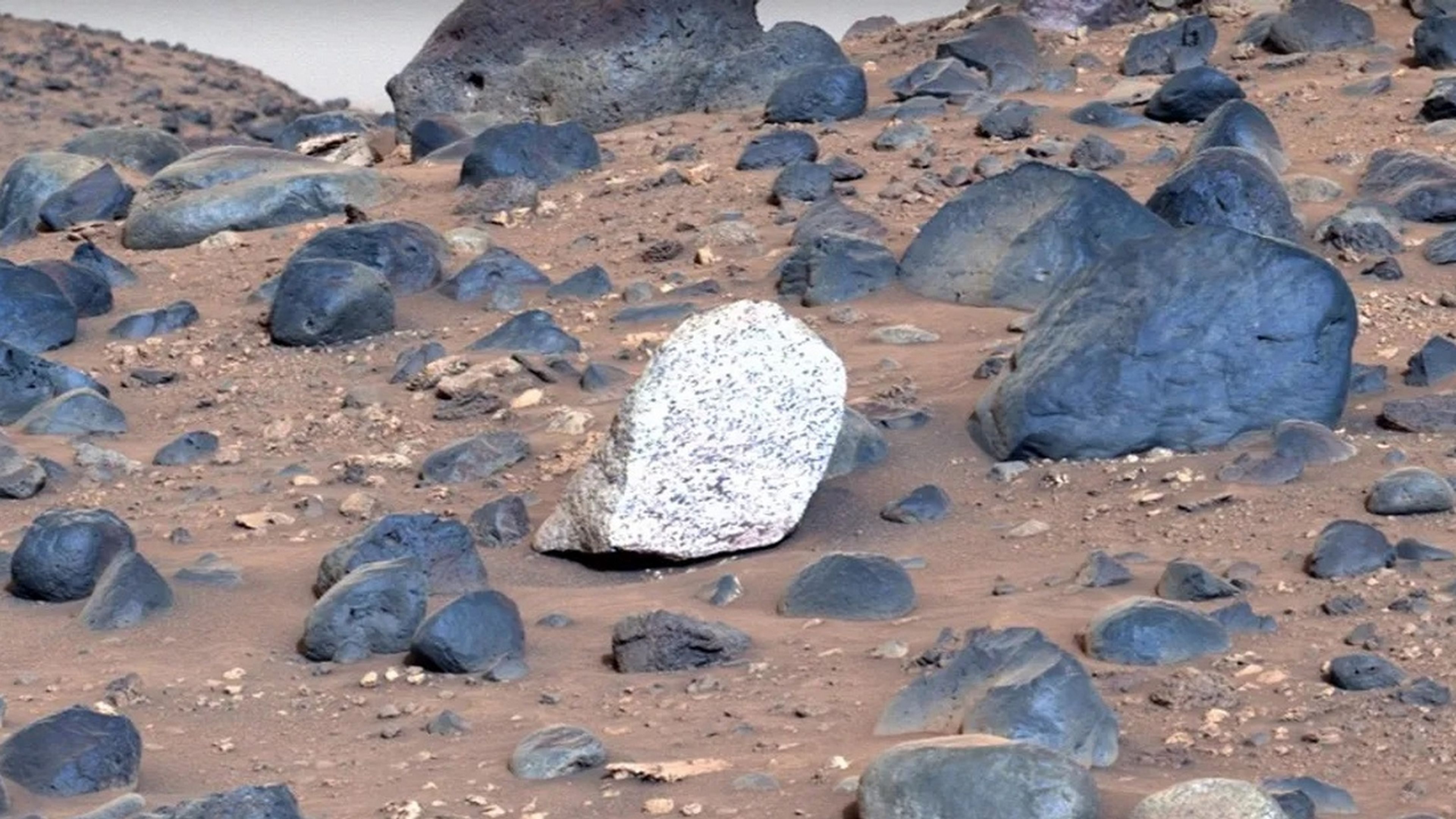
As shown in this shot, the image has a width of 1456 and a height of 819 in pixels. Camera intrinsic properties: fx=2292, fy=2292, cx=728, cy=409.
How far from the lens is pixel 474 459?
430cm

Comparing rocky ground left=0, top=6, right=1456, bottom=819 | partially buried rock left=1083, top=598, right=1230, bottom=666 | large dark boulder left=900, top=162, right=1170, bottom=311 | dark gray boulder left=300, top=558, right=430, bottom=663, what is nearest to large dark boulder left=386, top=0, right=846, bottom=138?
rocky ground left=0, top=6, right=1456, bottom=819

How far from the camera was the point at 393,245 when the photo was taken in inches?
223

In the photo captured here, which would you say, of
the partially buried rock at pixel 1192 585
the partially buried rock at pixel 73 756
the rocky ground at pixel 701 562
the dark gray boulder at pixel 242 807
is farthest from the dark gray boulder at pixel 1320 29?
the dark gray boulder at pixel 242 807

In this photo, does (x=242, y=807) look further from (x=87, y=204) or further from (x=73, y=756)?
(x=87, y=204)

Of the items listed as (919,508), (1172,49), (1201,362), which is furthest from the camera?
(1172,49)

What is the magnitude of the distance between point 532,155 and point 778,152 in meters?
0.71

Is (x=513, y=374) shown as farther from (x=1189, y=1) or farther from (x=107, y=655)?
(x=1189, y=1)

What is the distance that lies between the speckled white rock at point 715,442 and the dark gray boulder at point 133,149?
4568 millimetres

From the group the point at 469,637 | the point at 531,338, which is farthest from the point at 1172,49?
the point at 469,637

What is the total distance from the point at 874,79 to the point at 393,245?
2424 mm

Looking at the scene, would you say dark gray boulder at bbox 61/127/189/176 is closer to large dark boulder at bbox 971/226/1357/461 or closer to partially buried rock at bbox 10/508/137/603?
partially buried rock at bbox 10/508/137/603

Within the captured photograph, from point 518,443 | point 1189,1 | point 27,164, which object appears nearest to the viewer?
point 518,443

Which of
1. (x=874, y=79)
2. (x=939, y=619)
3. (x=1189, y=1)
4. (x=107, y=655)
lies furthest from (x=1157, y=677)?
(x=1189, y=1)

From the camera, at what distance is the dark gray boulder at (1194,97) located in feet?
21.5
